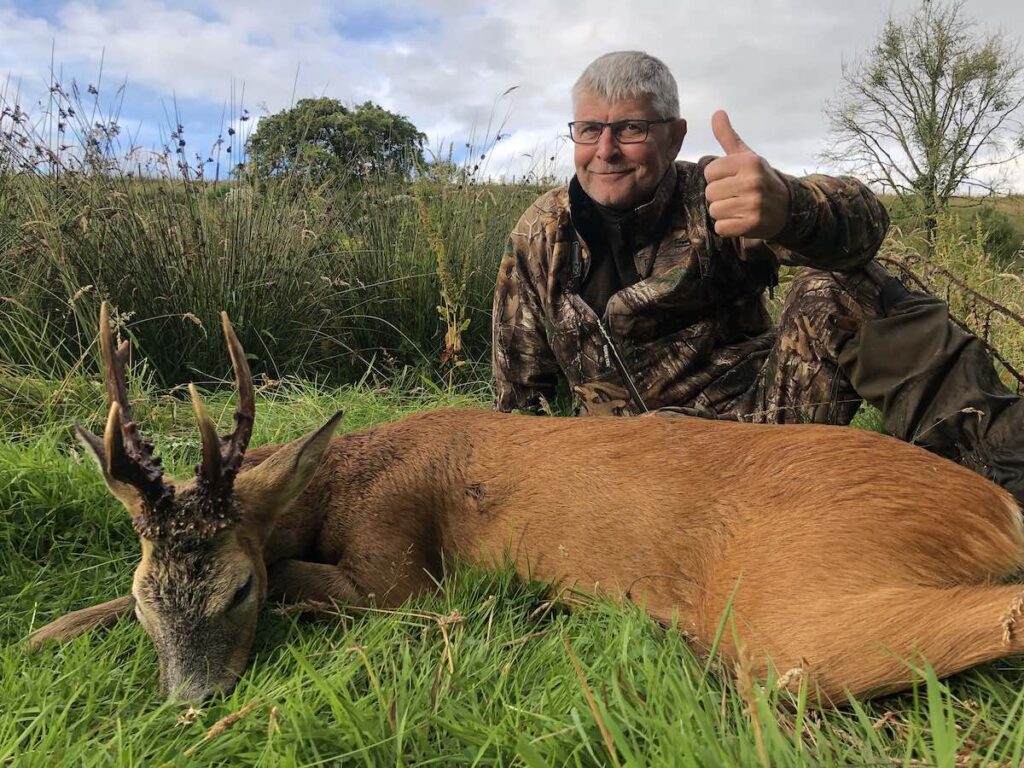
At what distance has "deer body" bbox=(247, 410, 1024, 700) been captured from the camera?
1.97 metres

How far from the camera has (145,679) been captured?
215 centimetres

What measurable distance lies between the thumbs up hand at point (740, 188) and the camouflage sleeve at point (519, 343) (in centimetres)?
193

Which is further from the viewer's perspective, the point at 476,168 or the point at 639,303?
the point at 476,168

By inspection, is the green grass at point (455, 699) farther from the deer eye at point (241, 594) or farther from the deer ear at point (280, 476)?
the deer ear at point (280, 476)

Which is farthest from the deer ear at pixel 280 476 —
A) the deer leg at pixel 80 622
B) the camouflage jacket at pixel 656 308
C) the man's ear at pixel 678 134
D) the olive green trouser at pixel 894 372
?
the man's ear at pixel 678 134

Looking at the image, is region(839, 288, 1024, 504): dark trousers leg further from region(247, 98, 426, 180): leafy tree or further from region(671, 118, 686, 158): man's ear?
region(247, 98, 426, 180): leafy tree

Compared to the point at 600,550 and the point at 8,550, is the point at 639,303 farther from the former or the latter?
the point at 8,550

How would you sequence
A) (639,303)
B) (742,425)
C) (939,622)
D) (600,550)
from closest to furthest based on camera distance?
(939,622) < (600,550) < (742,425) < (639,303)

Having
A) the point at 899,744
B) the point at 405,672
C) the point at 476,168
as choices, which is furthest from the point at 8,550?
the point at 476,168

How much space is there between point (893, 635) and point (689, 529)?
66cm

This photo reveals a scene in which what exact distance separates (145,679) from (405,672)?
82 cm

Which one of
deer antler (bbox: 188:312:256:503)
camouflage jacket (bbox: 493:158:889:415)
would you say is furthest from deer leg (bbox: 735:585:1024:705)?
camouflage jacket (bbox: 493:158:889:415)

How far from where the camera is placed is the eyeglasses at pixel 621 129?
3.96 metres

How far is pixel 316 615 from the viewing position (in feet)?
8.05
